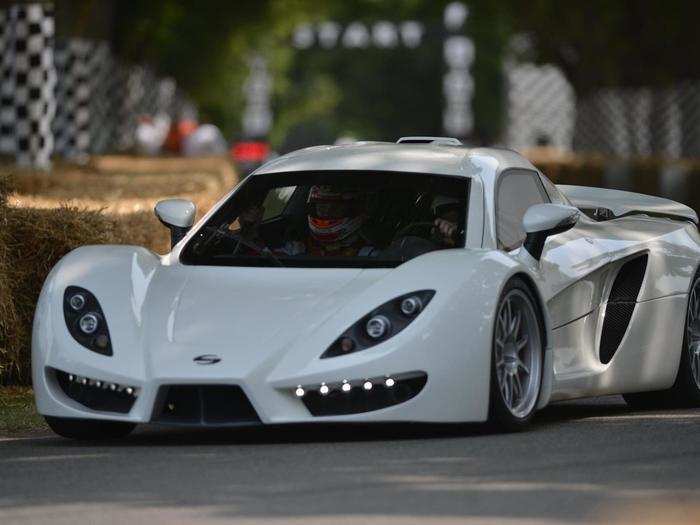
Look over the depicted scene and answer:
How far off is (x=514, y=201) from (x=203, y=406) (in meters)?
2.24

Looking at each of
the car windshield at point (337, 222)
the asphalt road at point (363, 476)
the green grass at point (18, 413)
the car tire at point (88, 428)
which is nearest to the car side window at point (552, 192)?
the car windshield at point (337, 222)

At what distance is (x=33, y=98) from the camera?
25.0 m

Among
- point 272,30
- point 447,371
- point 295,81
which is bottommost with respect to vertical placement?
point 295,81

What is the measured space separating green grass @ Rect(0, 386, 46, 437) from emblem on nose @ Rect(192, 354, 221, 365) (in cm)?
156

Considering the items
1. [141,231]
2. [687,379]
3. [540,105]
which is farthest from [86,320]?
[540,105]

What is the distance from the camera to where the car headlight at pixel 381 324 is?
8133 millimetres

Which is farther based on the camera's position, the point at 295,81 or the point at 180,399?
the point at 295,81

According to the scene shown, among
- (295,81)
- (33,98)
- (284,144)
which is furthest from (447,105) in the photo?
(33,98)

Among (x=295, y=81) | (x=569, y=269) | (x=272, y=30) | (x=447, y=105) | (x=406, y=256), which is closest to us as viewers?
(x=406, y=256)

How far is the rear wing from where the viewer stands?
35.9 ft

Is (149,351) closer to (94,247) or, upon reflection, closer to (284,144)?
(94,247)

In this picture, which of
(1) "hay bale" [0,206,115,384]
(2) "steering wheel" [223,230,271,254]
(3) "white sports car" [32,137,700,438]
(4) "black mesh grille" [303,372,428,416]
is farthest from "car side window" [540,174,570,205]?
(1) "hay bale" [0,206,115,384]

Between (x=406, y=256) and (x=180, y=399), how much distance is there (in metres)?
1.28

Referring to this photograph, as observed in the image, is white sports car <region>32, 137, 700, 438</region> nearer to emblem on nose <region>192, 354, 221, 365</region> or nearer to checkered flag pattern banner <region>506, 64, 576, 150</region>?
emblem on nose <region>192, 354, 221, 365</region>
